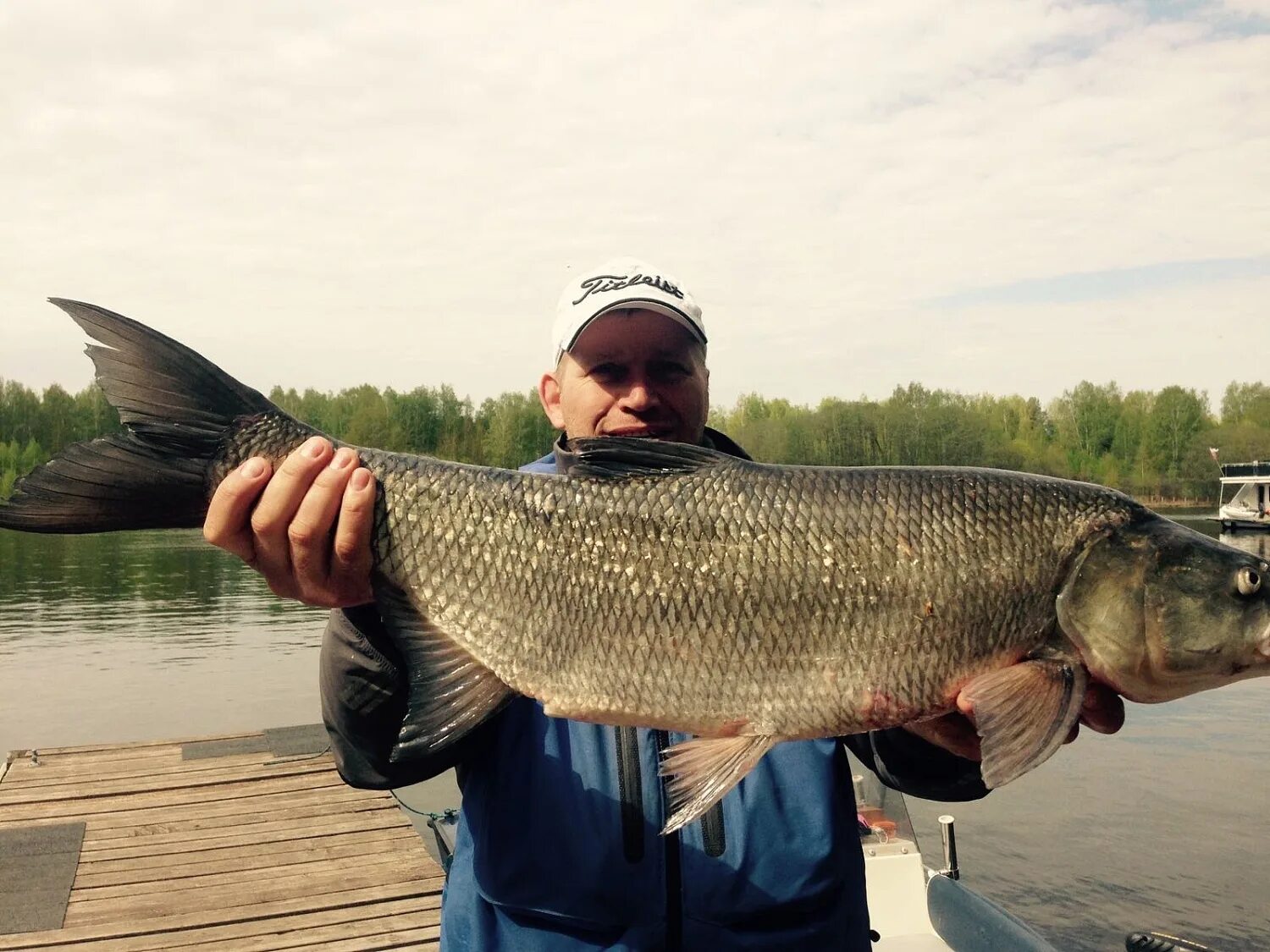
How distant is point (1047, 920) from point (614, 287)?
762 centimetres

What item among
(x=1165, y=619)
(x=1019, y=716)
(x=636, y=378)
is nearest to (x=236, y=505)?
(x=636, y=378)

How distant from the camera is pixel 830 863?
8.55 ft

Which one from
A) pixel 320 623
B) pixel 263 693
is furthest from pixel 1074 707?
pixel 320 623

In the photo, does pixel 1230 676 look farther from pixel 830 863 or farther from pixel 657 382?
pixel 657 382

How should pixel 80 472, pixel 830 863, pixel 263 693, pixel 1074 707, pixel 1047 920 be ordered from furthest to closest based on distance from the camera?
pixel 263 693 < pixel 1047 920 < pixel 830 863 < pixel 1074 707 < pixel 80 472

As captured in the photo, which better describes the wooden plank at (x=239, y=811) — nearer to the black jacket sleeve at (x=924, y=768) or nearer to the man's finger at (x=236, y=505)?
the black jacket sleeve at (x=924, y=768)

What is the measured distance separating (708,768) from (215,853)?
17.0 ft

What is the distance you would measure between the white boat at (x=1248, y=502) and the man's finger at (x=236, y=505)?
156ft

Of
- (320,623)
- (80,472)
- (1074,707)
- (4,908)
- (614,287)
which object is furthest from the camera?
(320,623)

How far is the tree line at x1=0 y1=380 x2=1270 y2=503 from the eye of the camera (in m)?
48.9

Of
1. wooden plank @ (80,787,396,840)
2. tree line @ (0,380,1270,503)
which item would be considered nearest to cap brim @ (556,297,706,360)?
wooden plank @ (80,787,396,840)

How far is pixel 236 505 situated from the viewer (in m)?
2.39

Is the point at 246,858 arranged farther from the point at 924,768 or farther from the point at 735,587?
the point at 735,587

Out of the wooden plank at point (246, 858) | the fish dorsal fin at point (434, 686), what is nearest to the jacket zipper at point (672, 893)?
the fish dorsal fin at point (434, 686)
